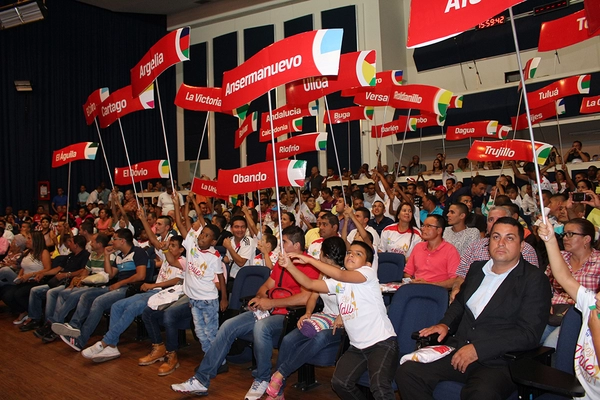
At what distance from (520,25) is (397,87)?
7537 millimetres

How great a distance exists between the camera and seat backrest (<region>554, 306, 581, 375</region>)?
286cm

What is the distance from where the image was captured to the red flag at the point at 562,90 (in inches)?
311

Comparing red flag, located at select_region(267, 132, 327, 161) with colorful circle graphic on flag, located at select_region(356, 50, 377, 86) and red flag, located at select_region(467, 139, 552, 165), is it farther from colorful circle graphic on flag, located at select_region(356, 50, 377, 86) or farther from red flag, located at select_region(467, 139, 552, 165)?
red flag, located at select_region(467, 139, 552, 165)

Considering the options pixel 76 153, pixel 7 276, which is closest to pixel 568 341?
→ pixel 76 153

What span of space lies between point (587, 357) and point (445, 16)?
1.88m

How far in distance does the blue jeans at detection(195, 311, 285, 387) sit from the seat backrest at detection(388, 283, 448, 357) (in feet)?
3.29

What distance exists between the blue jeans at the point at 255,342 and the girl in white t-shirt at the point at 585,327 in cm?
221

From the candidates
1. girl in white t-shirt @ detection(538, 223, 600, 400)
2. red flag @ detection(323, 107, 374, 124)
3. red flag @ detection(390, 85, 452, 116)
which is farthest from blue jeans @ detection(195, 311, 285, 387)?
red flag @ detection(323, 107, 374, 124)

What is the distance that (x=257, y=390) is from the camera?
4074 mm

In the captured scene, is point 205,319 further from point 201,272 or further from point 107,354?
point 107,354

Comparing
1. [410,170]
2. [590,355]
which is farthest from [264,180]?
[410,170]

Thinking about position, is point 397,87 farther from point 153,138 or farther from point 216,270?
point 153,138

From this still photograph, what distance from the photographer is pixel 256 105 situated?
17453mm

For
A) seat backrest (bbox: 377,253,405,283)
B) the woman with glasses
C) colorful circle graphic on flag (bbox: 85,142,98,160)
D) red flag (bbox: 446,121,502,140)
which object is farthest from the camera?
red flag (bbox: 446,121,502,140)
